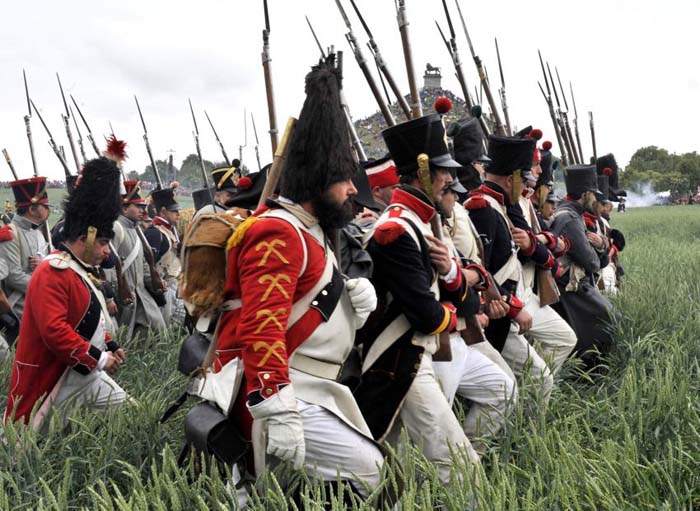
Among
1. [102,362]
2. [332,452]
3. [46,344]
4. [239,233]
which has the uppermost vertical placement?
[239,233]

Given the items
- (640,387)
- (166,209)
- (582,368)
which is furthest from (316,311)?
(166,209)

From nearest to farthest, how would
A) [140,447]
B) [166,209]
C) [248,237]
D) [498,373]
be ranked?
[248,237], [140,447], [498,373], [166,209]

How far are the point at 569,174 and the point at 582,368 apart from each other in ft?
6.88

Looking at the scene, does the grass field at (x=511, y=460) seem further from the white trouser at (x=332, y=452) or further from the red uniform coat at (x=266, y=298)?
the red uniform coat at (x=266, y=298)

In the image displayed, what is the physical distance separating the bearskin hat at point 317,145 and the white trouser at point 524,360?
1977 millimetres

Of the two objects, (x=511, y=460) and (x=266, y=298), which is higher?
(x=266, y=298)

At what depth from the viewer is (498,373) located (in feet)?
12.9

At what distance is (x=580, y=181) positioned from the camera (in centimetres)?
709

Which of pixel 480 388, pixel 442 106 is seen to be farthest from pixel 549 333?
pixel 442 106

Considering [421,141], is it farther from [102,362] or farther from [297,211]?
[102,362]

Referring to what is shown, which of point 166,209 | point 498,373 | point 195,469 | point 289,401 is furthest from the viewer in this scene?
point 166,209

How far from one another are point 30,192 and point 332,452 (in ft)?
17.7

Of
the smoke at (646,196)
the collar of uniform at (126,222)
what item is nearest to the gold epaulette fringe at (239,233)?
the collar of uniform at (126,222)

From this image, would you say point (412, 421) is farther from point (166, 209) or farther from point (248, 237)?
point (166, 209)
